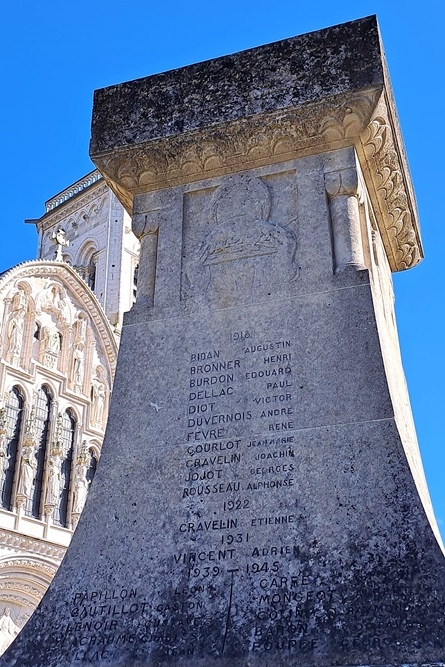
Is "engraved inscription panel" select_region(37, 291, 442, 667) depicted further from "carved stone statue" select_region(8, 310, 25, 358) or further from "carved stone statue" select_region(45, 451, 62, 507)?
"carved stone statue" select_region(8, 310, 25, 358)

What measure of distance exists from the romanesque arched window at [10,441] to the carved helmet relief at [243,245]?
56.7 ft

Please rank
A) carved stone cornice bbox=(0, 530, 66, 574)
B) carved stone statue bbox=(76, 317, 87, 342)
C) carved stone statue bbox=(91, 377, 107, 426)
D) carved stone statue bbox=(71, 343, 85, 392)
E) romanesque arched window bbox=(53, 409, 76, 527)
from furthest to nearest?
carved stone statue bbox=(76, 317, 87, 342) → carved stone statue bbox=(91, 377, 107, 426) → carved stone statue bbox=(71, 343, 85, 392) → romanesque arched window bbox=(53, 409, 76, 527) → carved stone cornice bbox=(0, 530, 66, 574)

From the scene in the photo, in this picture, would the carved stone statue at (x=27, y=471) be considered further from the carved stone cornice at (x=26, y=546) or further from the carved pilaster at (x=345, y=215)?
the carved pilaster at (x=345, y=215)

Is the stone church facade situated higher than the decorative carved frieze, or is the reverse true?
the decorative carved frieze

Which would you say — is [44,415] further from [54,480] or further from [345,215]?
[345,215]

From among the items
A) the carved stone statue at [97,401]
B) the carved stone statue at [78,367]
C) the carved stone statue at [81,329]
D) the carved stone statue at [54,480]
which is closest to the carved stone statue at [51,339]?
the carved stone statue at [78,367]

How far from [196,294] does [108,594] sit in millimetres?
1884

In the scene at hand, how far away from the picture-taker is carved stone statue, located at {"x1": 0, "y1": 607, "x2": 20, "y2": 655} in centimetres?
1949

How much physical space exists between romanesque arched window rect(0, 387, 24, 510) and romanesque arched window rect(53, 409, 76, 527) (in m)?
1.59

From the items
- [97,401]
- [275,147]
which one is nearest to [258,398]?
[275,147]

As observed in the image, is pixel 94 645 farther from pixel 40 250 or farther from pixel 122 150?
pixel 40 250

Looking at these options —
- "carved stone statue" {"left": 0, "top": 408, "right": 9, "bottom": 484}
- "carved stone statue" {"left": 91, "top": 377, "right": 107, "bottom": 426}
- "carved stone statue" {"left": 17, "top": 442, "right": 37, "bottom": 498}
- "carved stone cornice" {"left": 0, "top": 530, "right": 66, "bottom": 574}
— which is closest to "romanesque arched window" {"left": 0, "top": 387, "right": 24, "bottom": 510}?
"carved stone statue" {"left": 0, "top": 408, "right": 9, "bottom": 484}

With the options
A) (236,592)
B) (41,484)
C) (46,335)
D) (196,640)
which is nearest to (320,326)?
(236,592)

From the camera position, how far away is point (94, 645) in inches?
150
